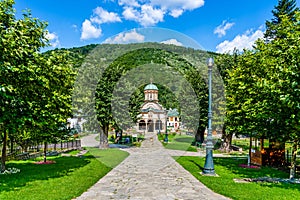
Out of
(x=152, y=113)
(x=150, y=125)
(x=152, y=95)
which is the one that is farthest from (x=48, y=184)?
(x=152, y=95)

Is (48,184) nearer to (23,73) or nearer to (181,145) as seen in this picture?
(23,73)

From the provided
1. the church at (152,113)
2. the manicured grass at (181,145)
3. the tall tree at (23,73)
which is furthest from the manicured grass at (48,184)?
the church at (152,113)

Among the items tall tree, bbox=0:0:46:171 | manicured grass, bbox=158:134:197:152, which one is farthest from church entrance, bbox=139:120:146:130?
tall tree, bbox=0:0:46:171

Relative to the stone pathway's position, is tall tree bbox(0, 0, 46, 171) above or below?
above

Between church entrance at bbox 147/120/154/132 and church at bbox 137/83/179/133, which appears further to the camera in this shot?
church entrance at bbox 147/120/154/132

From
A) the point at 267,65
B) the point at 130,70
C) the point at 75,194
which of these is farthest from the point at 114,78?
the point at 75,194

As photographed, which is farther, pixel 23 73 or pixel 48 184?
pixel 48 184

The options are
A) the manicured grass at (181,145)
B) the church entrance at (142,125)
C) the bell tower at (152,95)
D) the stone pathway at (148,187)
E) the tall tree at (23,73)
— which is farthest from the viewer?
the bell tower at (152,95)

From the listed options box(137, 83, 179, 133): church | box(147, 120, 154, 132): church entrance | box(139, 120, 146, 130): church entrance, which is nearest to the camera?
box(139, 120, 146, 130): church entrance

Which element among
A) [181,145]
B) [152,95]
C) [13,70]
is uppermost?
[152,95]

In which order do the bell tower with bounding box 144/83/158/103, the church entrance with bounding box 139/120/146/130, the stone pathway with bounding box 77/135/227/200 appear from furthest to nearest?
the bell tower with bounding box 144/83/158/103
the church entrance with bounding box 139/120/146/130
the stone pathway with bounding box 77/135/227/200

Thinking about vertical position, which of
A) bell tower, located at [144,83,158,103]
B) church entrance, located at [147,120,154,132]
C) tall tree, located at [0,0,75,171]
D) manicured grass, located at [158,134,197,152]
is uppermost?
bell tower, located at [144,83,158,103]

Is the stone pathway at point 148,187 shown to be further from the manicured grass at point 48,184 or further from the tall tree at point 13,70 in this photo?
the tall tree at point 13,70

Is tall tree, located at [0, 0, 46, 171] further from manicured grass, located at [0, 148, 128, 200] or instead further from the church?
the church
